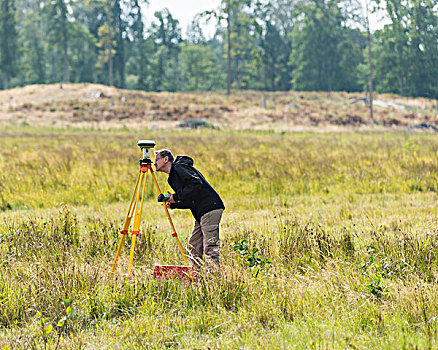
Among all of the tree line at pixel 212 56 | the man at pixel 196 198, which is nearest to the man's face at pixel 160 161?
the man at pixel 196 198

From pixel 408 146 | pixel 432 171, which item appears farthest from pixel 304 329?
pixel 408 146

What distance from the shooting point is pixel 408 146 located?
1856 centimetres

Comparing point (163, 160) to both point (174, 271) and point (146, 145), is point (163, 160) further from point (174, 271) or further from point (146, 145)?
point (174, 271)

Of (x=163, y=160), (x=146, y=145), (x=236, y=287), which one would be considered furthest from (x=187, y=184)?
(x=236, y=287)

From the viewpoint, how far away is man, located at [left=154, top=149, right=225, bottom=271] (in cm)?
489

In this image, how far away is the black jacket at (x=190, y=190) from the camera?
16.0 feet

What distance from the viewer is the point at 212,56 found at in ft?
300

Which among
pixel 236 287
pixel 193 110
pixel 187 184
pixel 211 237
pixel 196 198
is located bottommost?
pixel 236 287

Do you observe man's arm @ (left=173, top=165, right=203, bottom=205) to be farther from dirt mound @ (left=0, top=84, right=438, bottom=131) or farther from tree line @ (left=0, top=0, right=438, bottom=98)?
tree line @ (left=0, top=0, right=438, bottom=98)

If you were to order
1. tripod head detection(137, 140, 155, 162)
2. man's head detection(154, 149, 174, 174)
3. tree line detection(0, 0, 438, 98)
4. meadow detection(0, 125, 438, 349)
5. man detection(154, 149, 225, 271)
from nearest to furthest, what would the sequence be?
meadow detection(0, 125, 438, 349) → tripod head detection(137, 140, 155, 162) → man detection(154, 149, 225, 271) → man's head detection(154, 149, 174, 174) → tree line detection(0, 0, 438, 98)

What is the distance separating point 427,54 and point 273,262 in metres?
70.8

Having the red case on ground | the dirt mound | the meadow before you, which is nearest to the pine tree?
the dirt mound

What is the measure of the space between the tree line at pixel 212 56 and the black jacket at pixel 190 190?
6875 centimetres

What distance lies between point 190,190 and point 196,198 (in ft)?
0.47
